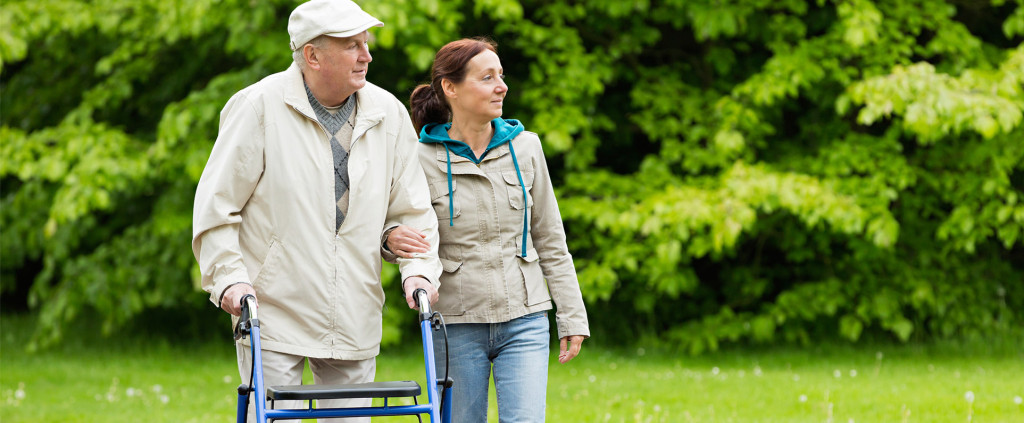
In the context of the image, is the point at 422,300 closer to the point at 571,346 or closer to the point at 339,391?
the point at 339,391

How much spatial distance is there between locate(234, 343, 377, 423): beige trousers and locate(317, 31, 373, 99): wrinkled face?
76 cm

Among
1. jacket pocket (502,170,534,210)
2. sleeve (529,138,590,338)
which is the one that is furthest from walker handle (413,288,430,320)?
sleeve (529,138,590,338)

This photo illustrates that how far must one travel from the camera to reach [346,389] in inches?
107

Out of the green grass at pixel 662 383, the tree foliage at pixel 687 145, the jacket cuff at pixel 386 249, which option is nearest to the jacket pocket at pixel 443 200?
the jacket cuff at pixel 386 249

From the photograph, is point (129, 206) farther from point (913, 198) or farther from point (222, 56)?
point (913, 198)

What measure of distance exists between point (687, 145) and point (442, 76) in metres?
5.32

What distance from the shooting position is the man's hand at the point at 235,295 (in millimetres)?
2971

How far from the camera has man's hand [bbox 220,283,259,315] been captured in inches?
117

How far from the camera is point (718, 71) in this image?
909 cm

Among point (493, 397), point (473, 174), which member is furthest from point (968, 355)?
point (473, 174)

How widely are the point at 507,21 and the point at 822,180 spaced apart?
8.43 ft

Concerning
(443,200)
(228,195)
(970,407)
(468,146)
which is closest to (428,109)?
(468,146)

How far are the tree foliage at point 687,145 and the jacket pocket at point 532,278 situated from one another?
12.7ft

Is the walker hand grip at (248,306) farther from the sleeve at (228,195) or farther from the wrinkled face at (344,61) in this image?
the wrinkled face at (344,61)
